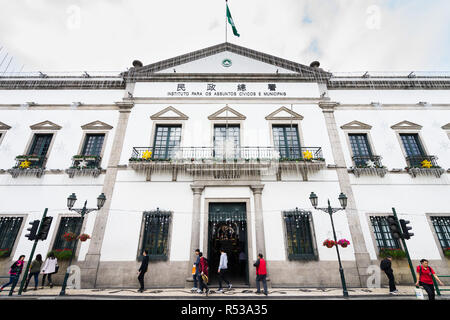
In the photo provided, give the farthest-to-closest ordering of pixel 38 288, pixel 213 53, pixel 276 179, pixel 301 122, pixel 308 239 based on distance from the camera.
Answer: pixel 213 53 → pixel 301 122 → pixel 276 179 → pixel 308 239 → pixel 38 288

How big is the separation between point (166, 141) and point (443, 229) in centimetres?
1575

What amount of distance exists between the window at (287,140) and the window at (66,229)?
1152 cm

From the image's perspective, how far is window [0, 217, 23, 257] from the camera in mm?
10876

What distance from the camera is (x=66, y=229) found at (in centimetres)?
1104

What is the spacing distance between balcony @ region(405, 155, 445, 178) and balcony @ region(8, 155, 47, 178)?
20752 mm

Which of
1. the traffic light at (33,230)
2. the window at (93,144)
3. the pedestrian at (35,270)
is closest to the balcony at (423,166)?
the window at (93,144)

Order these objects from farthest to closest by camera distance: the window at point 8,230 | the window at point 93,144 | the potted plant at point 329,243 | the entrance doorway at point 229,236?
the window at point 93,144
the entrance doorway at point 229,236
the window at point 8,230
the potted plant at point 329,243

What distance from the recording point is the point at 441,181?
1191 cm

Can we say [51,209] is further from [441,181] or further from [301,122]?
[441,181]

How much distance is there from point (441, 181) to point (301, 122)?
324 inches

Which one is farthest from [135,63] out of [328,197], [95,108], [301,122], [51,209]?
[328,197]

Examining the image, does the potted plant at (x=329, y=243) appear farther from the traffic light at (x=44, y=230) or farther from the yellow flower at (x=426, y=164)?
the traffic light at (x=44, y=230)

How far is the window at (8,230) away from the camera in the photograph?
35.7 feet

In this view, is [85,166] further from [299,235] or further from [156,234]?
[299,235]
